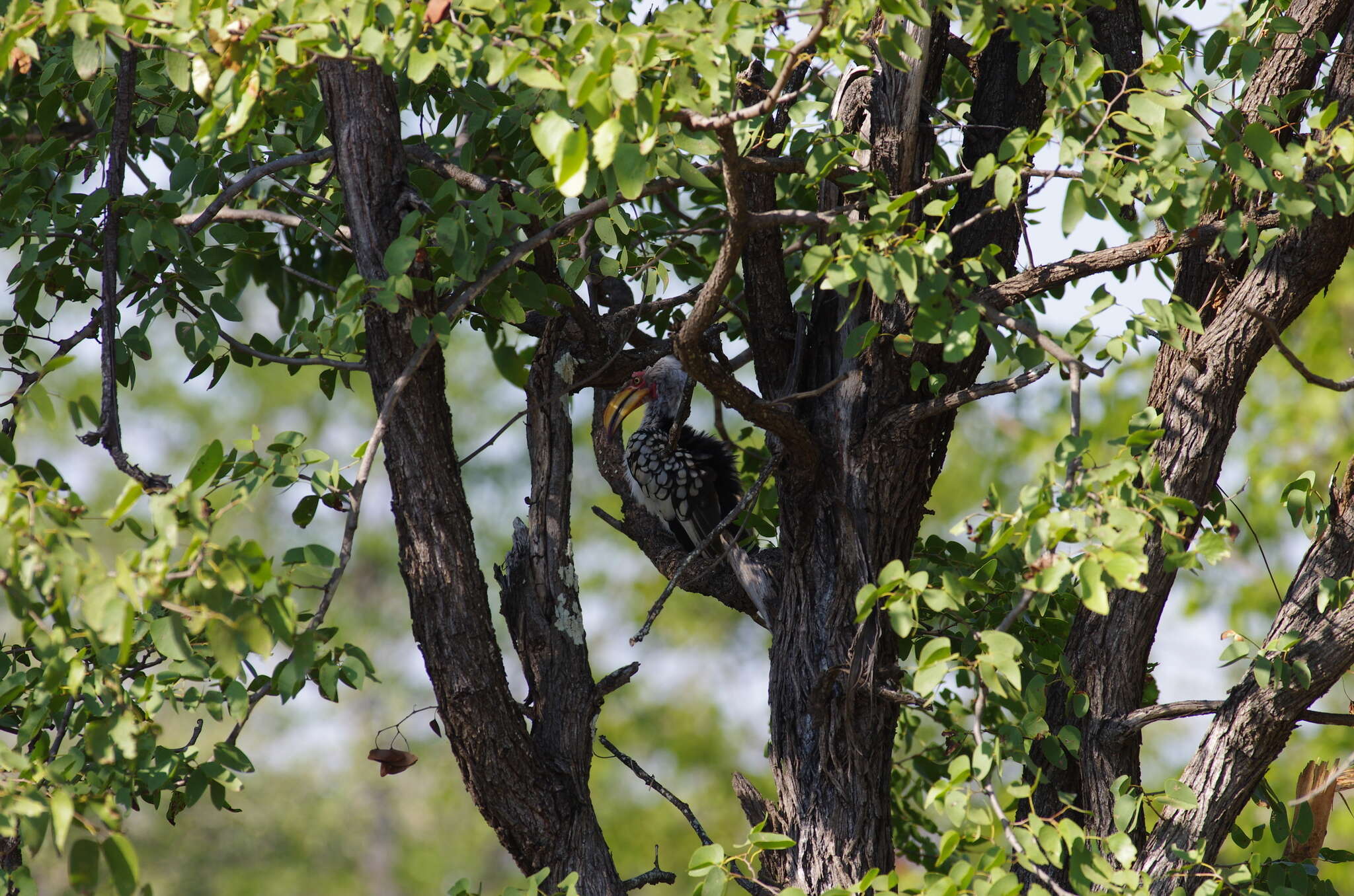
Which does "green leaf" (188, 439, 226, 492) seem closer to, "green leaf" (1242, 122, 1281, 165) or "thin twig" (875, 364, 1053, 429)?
"thin twig" (875, 364, 1053, 429)

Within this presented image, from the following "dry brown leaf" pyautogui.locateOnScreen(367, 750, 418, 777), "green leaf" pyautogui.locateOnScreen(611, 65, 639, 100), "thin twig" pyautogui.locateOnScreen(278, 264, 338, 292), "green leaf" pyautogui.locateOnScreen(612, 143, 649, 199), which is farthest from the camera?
"thin twig" pyautogui.locateOnScreen(278, 264, 338, 292)

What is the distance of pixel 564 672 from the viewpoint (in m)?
2.81

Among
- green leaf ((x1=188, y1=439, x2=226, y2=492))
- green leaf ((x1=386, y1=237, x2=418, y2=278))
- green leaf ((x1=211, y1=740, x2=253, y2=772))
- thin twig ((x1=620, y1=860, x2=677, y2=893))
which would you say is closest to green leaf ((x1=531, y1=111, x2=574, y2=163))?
green leaf ((x1=386, y1=237, x2=418, y2=278))

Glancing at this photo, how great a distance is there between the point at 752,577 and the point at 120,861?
1.74m

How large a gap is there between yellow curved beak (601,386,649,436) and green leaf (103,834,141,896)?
7.49ft

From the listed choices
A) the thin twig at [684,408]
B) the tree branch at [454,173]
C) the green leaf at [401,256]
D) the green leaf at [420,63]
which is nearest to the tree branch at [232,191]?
the tree branch at [454,173]

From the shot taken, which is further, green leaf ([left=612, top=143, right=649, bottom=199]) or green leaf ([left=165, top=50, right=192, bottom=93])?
green leaf ([left=165, top=50, right=192, bottom=93])

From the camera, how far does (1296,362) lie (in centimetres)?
221

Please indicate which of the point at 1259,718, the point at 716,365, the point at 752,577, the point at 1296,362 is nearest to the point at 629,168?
the point at 716,365

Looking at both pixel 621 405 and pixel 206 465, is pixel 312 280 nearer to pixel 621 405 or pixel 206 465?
pixel 206 465

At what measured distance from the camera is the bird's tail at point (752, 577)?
9.51ft

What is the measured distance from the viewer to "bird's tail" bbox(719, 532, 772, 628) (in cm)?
290

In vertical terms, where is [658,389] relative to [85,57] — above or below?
above

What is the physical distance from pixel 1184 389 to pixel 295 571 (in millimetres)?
1913
